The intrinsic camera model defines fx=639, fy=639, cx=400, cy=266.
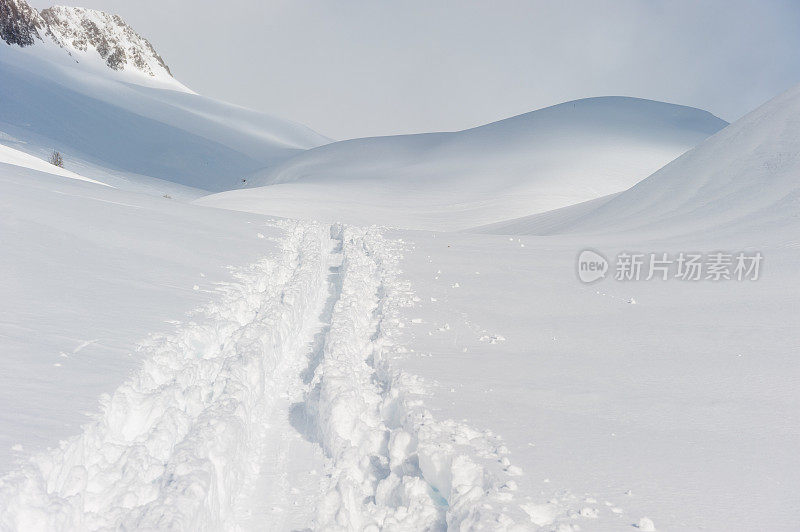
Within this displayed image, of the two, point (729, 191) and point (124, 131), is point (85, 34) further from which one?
point (729, 191)

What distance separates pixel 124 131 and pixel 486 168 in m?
39.3

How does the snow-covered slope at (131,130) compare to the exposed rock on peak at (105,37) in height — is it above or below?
below

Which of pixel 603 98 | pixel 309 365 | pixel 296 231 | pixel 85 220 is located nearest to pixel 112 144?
pixel 603 98

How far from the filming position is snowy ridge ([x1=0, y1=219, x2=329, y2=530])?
3.15m

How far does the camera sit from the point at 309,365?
6066 mm

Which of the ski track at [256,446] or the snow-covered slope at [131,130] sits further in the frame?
the snow-covered slope at [131,130]

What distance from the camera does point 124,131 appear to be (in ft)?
202

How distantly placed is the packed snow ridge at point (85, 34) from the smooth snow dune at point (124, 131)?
21860 millimetres

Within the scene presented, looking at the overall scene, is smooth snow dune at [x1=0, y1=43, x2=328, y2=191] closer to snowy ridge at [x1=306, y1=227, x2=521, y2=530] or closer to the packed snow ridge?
the packed snow ridge

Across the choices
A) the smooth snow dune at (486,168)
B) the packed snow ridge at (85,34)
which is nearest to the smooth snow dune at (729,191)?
the smooth snow dune at (486,168)

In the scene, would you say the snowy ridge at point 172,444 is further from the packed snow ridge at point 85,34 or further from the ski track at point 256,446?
the packed snow ridge at point 85,34

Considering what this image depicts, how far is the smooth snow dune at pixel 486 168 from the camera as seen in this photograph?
27469mm

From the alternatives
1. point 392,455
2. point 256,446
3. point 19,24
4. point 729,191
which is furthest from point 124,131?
point 392,455

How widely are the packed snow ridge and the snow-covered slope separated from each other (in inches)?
64.5
